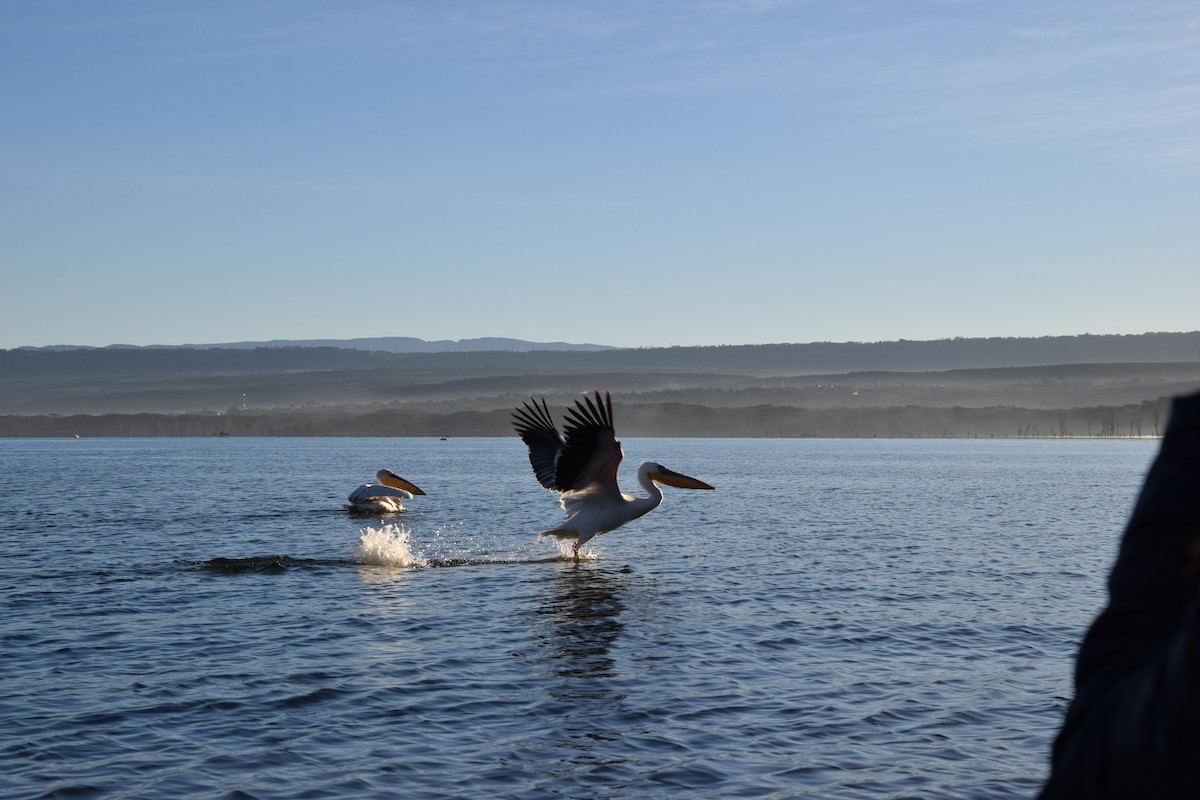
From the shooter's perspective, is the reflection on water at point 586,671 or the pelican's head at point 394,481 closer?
the reflection on water at point 586,671

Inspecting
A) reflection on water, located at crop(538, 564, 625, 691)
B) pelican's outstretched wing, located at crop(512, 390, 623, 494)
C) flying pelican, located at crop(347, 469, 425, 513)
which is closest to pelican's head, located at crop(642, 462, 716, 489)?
pelican's outstretched wing, located at crop(512, 390, 623, 494)

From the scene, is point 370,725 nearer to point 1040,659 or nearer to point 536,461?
point 1040,659

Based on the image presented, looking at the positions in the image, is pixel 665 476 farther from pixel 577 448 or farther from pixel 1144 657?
pixel 1144 657

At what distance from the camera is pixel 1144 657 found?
1139mm

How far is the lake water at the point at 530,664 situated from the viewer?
28.6 feet

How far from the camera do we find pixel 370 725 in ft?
32.7

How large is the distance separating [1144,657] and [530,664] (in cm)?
1170

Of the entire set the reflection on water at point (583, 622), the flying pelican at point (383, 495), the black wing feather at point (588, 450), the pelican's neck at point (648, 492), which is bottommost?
the reflection on water at point (583, 622)

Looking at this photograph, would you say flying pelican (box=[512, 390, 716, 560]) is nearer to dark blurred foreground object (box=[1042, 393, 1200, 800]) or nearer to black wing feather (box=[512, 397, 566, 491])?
black wing feather (box=[512, 397, 566, 491])

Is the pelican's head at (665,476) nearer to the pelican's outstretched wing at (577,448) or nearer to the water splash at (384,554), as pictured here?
the pelican's outstretched wing at (577,448)

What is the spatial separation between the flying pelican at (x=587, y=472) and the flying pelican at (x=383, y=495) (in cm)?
1163

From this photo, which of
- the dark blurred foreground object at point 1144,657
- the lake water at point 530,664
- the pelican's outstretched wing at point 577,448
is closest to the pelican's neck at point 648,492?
the pelican's outstretched wing at point 577,448

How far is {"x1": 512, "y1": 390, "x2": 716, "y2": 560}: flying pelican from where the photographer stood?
18578 millimetres

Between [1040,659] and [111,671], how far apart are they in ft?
31.8
